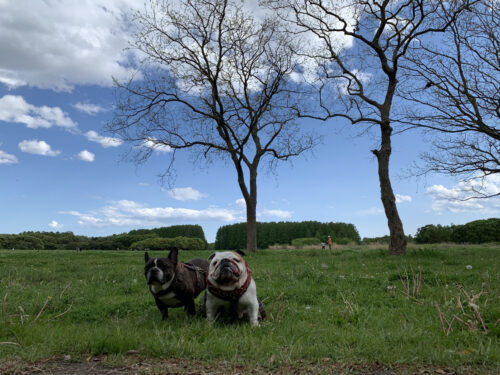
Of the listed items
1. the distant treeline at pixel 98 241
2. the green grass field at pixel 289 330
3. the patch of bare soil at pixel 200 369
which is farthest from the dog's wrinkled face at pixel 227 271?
the distant treeline at pixel 98 241

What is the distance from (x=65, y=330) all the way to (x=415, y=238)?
61.7 m

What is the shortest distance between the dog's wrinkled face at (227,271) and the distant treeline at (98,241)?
125 ft

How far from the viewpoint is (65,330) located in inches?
220

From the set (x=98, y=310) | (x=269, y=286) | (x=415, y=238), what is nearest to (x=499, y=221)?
(x=415, y=238)

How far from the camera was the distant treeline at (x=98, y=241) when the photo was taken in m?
53.4

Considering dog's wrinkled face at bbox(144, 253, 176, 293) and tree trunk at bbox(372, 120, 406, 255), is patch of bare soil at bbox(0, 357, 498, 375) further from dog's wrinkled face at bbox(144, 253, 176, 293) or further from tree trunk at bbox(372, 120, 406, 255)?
tree trunk at bbox(372, 120, 406, 255)

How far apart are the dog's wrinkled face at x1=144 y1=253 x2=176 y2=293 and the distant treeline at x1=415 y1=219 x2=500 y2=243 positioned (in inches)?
2261

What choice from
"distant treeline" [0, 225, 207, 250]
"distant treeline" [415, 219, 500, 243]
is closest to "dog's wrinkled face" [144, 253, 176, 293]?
"distant treeline" [0, 225, 207, 250]

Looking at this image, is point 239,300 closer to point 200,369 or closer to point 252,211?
point 200,369

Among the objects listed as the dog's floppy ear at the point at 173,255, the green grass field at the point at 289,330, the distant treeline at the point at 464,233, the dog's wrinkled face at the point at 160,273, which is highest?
the distant treeline at the point at 464,233

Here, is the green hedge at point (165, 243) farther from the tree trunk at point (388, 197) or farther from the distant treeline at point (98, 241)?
the tree trunk at point (388, 197)

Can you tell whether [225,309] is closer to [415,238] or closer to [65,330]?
[65,330]

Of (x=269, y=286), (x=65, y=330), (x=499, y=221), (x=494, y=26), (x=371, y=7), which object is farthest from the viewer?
(x=499, y=221)

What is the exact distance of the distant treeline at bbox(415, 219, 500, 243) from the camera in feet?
185
